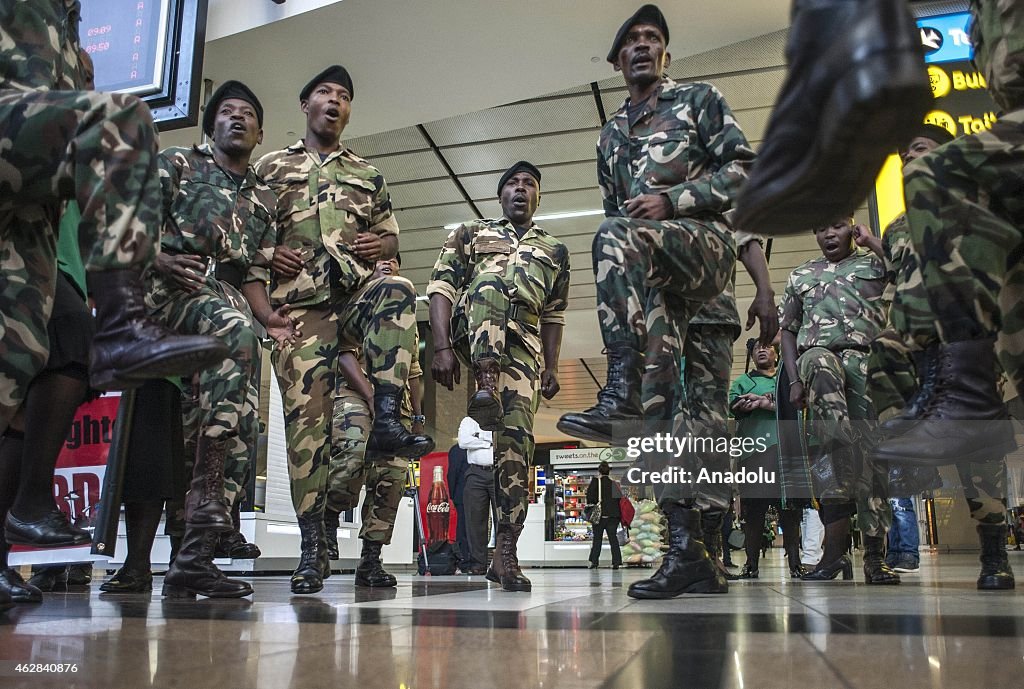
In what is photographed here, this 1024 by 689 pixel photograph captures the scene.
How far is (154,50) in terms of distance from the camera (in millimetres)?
4453

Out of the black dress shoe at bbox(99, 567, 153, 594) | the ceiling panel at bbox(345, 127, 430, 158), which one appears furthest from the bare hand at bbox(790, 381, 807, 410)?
the ceiling panel at bbox(345, 127, 430, 158)

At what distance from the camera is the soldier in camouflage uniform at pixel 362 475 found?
3605mm

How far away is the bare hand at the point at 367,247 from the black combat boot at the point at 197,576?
3.65 feet

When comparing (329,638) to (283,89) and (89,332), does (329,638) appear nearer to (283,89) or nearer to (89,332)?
(89,332)

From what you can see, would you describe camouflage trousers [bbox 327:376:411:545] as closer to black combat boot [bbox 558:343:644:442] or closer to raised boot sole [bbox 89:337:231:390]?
black combat boot [bbox 558:343:644:442]

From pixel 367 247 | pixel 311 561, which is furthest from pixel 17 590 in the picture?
pixel 367 247

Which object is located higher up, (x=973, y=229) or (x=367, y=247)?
(x=367, y=247)

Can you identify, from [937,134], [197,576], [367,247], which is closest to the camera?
[197,576]

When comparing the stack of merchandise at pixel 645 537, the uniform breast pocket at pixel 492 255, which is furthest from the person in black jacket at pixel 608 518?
the uniform breast pocket at pixel 492 255

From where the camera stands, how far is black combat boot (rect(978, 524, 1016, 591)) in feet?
9.59

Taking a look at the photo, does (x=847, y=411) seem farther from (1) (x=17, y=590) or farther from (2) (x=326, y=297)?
(1) (x=17, y=590)

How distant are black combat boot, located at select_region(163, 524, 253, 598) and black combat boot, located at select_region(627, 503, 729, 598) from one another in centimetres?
123

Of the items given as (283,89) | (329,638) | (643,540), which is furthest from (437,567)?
(329,638)

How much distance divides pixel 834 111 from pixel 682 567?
5.97 ft
